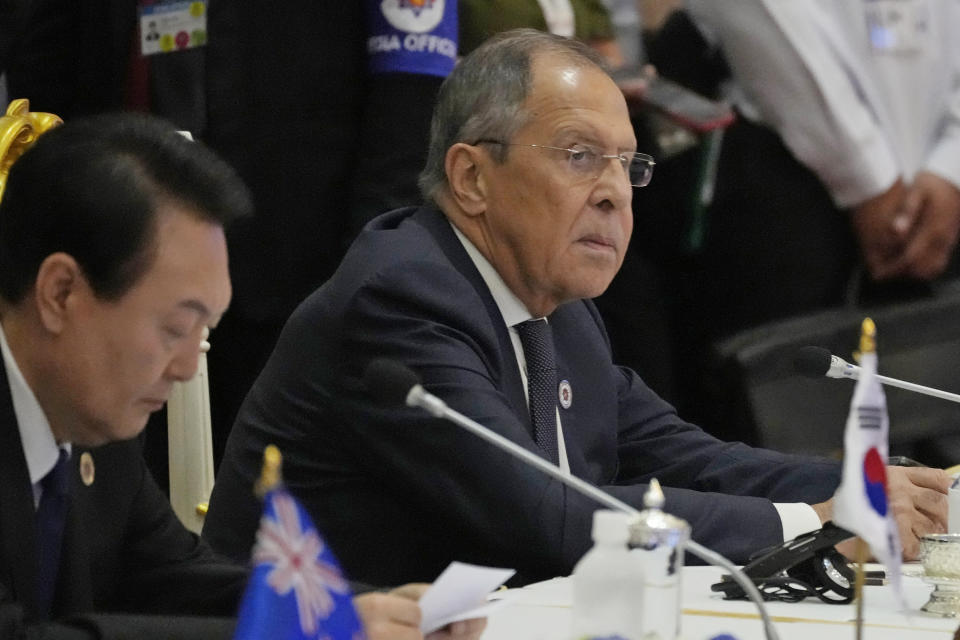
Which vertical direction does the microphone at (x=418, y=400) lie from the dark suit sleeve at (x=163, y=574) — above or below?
above

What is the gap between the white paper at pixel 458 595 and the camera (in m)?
2.01

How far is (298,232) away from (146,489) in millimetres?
1518

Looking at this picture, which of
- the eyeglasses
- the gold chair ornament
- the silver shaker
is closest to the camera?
the silver shaker

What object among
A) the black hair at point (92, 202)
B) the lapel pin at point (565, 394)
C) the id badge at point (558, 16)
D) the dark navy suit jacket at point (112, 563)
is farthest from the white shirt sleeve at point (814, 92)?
the black hair at point (92, 202)

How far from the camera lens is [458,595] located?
80.7 inches

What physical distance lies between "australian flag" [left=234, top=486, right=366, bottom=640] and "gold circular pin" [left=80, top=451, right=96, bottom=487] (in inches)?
31.0

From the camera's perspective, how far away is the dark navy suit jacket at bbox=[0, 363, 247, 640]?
2055mm

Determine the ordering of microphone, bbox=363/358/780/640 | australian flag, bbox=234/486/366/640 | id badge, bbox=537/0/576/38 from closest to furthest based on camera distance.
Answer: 1. australian flag, bbox=234/486/366/640
2. microphone, bbox=363/358/780/640
3. id badge, bbox=537/0/576/38

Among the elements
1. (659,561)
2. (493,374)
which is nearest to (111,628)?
(659,561)

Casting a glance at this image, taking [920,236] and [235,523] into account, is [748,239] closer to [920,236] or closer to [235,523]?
[920,236]

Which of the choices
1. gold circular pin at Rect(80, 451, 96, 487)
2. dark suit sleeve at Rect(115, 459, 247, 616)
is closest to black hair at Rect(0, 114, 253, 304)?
gold circular pin at Rect(80, 451, 96, 487)

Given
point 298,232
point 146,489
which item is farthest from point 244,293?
point 146,489

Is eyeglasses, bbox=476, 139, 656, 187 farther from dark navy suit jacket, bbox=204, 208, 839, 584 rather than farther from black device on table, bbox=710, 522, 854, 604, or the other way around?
black device on table, bbox=710, 522, 854, 604

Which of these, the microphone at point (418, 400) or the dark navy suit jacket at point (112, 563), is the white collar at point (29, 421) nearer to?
the dark navy suit jacket at point (112, 563)
